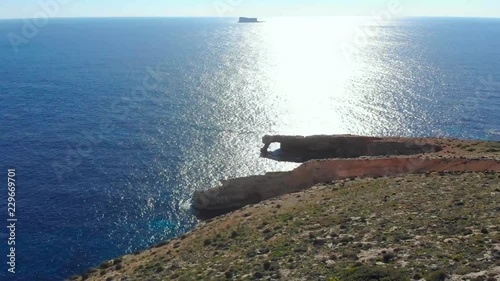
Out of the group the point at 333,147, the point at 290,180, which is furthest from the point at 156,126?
the point at 290,180

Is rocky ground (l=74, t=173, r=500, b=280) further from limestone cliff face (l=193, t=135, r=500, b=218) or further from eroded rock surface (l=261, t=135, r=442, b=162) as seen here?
eroded rock surface (l=261, t=135, r=442, b=162)

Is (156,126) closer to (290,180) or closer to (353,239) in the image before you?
(290,180)

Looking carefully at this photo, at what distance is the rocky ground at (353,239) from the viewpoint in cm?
3219

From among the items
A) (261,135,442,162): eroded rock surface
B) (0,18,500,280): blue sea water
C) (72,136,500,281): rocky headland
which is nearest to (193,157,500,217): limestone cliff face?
(72,136,500,281): rocky headland

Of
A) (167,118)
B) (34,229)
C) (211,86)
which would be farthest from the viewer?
(211,86)

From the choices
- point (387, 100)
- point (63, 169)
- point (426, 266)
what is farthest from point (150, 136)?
point (426, 266)

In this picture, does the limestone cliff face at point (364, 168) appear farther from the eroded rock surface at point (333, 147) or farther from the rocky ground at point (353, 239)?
the rocky ground at point (353, 239)

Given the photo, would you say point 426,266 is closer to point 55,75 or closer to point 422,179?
point 422,179

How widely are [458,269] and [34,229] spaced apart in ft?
175

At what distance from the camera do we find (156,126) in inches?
4242

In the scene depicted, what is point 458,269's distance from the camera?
1168 inches

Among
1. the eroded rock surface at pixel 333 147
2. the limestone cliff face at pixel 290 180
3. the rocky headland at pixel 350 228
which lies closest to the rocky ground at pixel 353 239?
the rocky headland at pixel 350 228

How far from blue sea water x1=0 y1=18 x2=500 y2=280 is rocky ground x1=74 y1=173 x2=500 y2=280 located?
15.4 m

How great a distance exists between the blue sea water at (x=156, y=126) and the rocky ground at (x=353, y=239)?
50.4 ft
